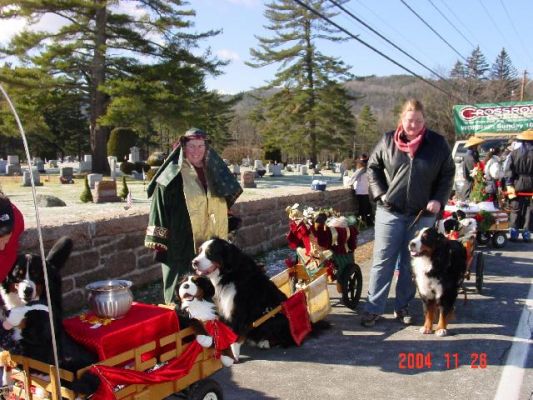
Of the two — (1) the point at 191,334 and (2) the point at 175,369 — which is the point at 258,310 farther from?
(2) the point at 175,369

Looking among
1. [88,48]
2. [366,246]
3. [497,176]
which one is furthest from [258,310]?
[88,48]

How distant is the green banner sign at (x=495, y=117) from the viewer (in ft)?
88.9

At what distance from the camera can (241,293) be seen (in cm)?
400

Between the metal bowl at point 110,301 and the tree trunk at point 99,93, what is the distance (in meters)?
18.5

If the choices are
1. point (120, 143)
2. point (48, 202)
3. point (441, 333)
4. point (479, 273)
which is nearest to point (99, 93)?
point (48, 202)

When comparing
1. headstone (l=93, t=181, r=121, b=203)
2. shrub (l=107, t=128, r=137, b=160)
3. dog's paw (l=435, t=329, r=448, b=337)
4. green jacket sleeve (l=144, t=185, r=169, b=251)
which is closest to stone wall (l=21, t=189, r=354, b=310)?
green jacket sleeve (l=144, t=185, r=169, b=251)

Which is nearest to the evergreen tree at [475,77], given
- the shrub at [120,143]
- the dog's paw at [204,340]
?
the shrub at [120,143]

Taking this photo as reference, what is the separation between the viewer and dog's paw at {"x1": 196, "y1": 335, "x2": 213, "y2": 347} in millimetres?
3064

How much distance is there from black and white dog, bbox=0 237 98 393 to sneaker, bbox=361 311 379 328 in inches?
119

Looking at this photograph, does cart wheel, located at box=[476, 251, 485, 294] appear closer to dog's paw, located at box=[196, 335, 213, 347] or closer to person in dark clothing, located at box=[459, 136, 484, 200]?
dog's paw, located at box=[196, 335, 213, 347]

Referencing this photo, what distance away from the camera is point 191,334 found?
3.15 m

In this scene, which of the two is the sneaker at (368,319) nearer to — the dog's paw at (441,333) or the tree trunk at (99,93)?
the dog's paw at (441,333)

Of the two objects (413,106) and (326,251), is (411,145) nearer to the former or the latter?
(413,106)

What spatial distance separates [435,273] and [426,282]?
12 centimetres
